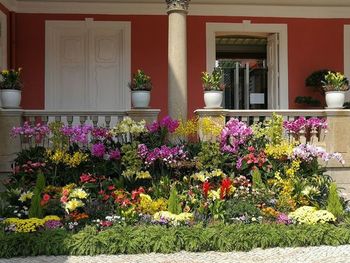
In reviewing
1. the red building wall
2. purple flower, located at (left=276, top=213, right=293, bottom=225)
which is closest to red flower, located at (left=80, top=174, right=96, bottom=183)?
purple flower, located at (left=276, top=213, right=293, bottom=225)

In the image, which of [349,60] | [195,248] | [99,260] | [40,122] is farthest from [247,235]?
[349,60]

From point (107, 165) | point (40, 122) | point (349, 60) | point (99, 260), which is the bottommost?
point (99, 260)

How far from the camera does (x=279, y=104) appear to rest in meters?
12.8

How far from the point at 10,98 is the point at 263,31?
622 cm

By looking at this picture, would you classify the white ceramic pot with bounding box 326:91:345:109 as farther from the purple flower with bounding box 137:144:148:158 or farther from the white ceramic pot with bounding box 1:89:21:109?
the white ceramic pot with bounding box 1:89:21:109

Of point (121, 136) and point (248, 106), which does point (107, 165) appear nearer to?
point (121, 136)

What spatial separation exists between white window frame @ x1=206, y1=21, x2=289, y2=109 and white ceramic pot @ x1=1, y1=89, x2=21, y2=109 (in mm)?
4826

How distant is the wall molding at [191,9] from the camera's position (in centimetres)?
1225

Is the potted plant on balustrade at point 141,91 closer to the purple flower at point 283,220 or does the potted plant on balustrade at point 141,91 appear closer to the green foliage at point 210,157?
the green foliage at point 210,157

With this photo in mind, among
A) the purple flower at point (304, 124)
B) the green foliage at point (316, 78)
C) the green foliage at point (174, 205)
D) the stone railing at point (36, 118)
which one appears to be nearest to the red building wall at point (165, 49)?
the green foliage at point (316, 78)

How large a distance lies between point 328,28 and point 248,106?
8.61ft

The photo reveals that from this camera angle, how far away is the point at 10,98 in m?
9.37

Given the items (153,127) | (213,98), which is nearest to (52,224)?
(153,127)

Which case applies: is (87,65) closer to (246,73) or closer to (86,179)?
(246,73)
